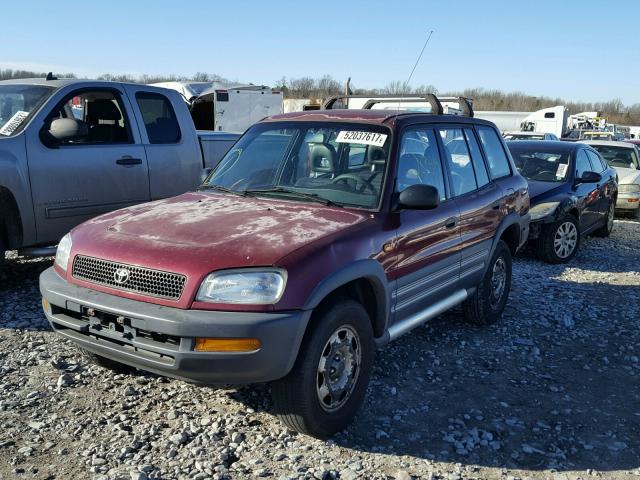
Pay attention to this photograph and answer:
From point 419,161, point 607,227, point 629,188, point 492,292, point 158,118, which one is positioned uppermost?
point 158,118

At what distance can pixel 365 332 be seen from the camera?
3.50 meters

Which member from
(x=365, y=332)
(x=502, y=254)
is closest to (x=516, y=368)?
(x=502, y=254)

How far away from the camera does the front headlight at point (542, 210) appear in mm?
8125

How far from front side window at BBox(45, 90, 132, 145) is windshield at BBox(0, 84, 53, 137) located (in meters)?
0.26

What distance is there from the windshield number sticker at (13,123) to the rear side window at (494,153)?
4.15m

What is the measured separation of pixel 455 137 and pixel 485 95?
293ft

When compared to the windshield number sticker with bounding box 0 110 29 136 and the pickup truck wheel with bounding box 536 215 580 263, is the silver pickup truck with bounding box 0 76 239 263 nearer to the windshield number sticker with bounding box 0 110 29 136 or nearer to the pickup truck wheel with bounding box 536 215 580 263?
the windshield number sticker with bounding box 0 110 29 136

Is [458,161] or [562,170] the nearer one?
[458,161]

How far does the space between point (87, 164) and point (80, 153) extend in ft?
0.39

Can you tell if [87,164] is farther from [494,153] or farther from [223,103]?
[223,103]

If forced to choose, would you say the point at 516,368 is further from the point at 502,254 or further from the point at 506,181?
the point at 506,181

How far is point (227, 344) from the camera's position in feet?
9.57

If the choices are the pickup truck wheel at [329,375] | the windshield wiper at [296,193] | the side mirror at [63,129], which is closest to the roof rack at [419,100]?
the windshield wiper at [296,193]

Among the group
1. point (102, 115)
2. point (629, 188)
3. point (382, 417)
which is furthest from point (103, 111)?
point (629, 188)
